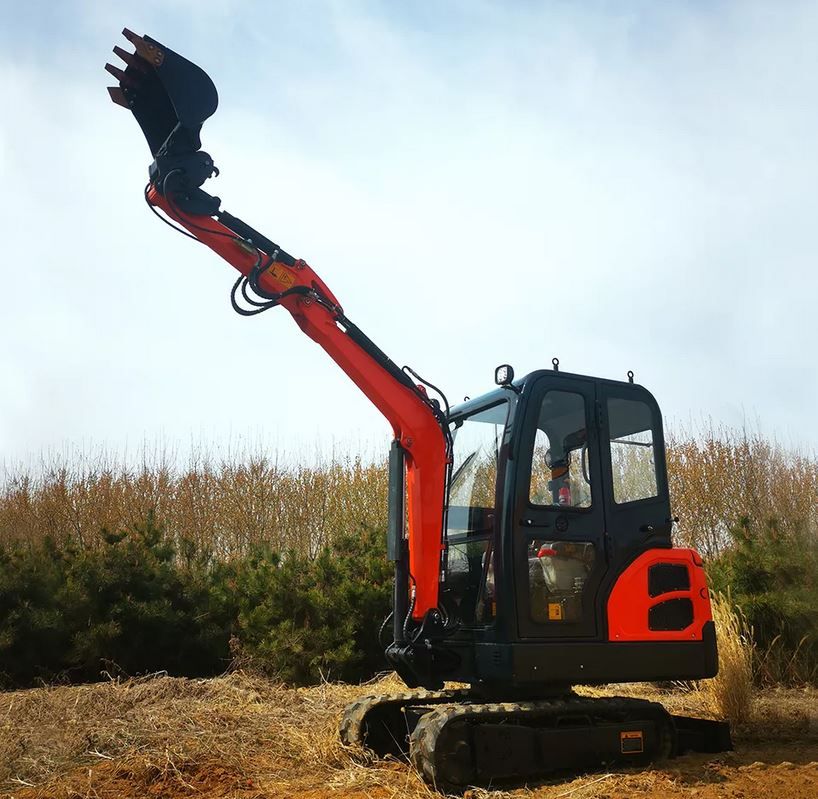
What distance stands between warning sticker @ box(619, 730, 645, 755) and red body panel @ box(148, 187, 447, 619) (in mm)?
1473

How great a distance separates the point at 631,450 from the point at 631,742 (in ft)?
6.25

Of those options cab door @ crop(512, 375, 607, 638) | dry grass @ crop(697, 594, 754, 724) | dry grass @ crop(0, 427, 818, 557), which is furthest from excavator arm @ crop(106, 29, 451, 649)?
dry grass @ crop(0, 427, 818, 557)

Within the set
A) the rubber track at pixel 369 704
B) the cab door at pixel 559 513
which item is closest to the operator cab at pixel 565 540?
the cab door at pixel 559 513

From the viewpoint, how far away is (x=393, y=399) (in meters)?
5.88

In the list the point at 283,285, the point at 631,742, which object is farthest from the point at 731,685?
the point at 283,285

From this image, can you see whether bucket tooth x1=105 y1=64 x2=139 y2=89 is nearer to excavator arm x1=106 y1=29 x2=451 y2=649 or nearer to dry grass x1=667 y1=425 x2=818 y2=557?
excavator arm x1=106 y1=29 x2=451 y2=649

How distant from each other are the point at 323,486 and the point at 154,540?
7.54 m

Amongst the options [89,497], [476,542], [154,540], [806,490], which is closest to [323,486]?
[89,497]

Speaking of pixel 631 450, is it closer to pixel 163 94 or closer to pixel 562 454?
pixel 562 454

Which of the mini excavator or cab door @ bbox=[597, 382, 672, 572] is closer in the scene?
the mini excavator

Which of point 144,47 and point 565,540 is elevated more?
point 144,47

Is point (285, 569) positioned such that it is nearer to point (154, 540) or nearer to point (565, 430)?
point (154, 540)

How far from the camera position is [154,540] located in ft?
38.1

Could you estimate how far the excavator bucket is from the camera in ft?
17.7
